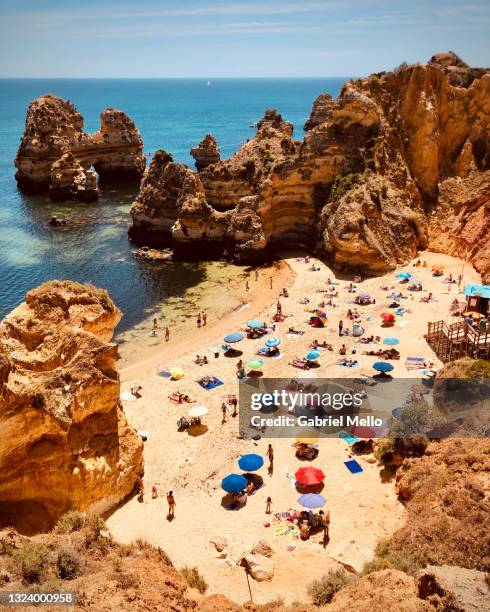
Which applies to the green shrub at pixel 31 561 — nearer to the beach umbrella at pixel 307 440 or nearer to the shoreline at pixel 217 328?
the beach umbrella at pixel 307 440

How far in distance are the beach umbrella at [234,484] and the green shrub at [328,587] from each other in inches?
234

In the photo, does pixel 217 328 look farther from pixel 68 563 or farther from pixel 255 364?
pixel 68 563

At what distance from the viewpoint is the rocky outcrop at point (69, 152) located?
6881 cm

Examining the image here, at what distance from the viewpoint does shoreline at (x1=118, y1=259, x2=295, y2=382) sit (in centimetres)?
3152

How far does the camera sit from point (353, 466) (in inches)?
789

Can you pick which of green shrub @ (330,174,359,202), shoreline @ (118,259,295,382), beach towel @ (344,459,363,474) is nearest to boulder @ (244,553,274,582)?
beach towel @ (344,459,363,474)

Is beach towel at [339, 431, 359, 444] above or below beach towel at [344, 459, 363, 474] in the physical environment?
above

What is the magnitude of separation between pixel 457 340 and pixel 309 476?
40.9 ft

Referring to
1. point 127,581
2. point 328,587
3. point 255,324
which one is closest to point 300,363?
point 255,324

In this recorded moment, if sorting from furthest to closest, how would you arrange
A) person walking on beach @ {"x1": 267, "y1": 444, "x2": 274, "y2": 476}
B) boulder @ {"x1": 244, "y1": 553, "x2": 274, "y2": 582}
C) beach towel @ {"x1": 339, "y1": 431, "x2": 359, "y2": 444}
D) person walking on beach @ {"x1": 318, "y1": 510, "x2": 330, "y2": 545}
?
beach towel @ {"x1": 339, "y1": 431, "x2": 359, "y2": 444} < person walking on beach @ {"x1": 267, "y1": 444, "x2": 274, "y2": 476} < person walking on beach @ {"x1": 318, "y1": 510, "x2": 330, "y2": 545} < boulder @ {"x1": 244, "y1": 553, "x2": 274, "y2": 582}

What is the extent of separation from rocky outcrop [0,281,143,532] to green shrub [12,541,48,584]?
4.94 meters

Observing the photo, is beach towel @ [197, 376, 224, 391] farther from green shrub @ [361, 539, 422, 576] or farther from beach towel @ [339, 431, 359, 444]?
green shrub @ [361, 539, 422, 576]

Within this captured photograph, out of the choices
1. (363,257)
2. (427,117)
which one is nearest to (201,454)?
(363,257)

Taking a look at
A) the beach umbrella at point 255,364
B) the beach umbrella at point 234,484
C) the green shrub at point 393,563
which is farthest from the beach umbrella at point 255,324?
the green shrub at point 393,563
